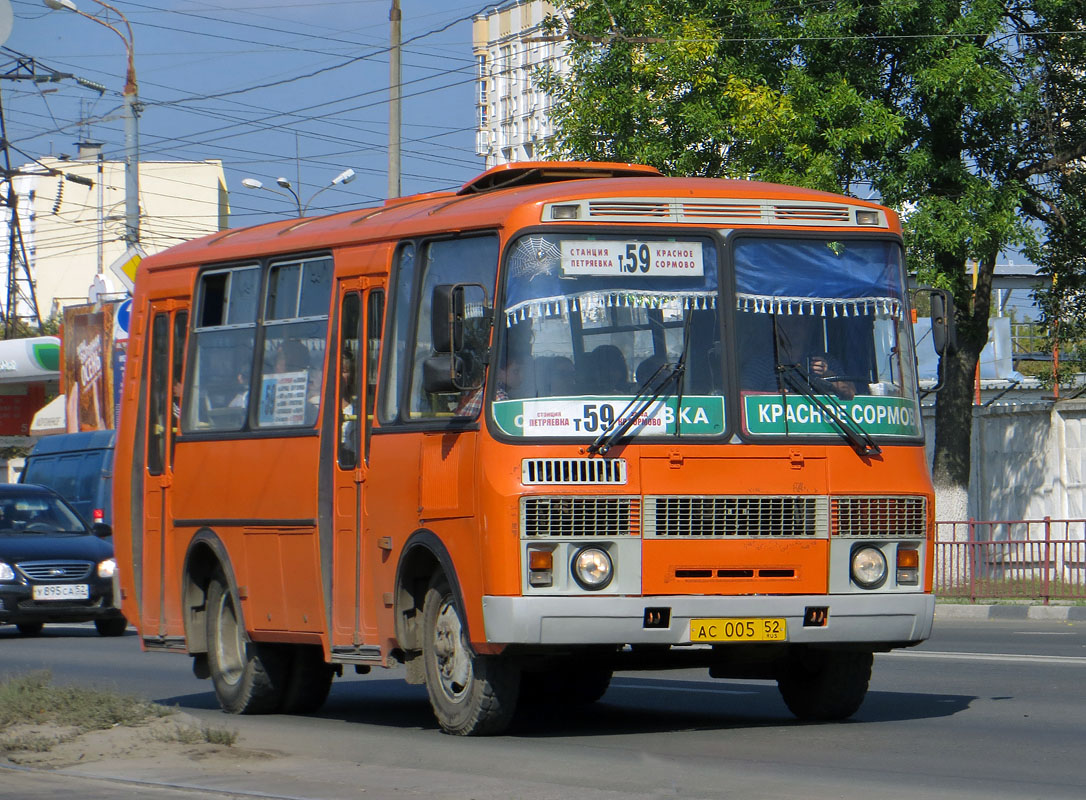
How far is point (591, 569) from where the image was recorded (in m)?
9.41

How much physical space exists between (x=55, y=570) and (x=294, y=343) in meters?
10.7

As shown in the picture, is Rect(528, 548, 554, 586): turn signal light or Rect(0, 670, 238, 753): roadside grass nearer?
Rect(528, 548, 554, 586): turn signal light

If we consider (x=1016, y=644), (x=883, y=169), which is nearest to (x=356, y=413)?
(x=1016, y=644)

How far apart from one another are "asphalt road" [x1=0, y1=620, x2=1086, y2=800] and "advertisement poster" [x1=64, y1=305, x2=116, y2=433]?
2589 centimetres

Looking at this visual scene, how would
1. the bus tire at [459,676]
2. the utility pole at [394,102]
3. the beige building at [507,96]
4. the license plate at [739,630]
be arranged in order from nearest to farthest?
1. the license plate at [739,630]
2. the bus tire at [459,676]
3. the utility pole at [394,102]
4. the beige building at [507,96]

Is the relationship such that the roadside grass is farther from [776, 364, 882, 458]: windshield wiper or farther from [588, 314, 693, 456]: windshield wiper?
[776, 364, 882, 458]: windshield wiper

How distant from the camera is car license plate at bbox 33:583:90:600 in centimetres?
2114

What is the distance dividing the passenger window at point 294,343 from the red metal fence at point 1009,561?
528 inches

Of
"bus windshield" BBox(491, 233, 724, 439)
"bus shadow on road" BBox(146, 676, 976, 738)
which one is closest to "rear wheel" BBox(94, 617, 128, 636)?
"bus shadow on road" BBox(146, 676, 976, 738)

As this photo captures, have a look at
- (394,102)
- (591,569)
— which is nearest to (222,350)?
(591,569)

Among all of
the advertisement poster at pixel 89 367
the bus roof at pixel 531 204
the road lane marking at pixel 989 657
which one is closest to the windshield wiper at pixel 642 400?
the bus roof at pixel 531 204

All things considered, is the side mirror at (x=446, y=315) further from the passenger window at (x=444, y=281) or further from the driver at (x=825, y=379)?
the driver at (x=825, y=379)

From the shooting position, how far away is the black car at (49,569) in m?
21.1

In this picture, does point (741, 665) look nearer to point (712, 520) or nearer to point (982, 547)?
point (712, 520)
